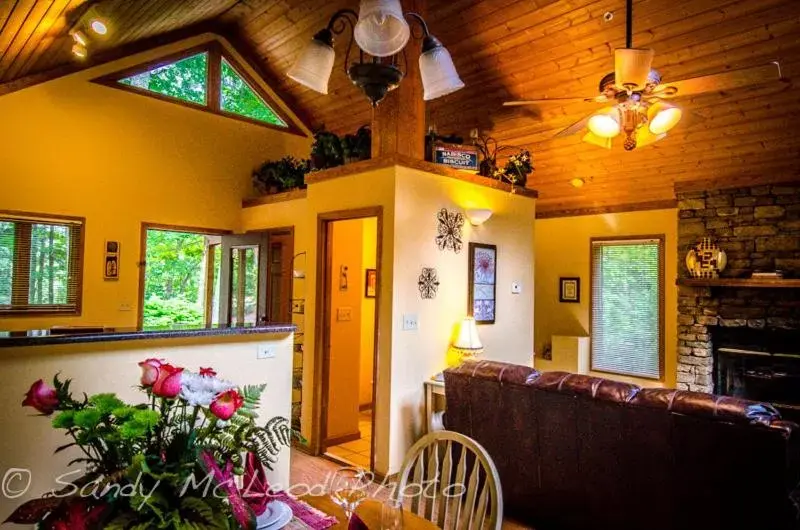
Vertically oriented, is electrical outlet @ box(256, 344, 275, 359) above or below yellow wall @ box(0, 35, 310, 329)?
below

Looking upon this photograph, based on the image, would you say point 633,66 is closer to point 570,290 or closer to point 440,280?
point 440,280

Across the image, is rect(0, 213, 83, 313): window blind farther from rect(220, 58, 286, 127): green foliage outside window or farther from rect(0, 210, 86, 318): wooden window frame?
rect(220, 58, 286, 127): green foliage outside window

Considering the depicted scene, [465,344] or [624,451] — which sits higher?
[465,344]

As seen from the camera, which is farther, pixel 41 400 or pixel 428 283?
pixel 428 283

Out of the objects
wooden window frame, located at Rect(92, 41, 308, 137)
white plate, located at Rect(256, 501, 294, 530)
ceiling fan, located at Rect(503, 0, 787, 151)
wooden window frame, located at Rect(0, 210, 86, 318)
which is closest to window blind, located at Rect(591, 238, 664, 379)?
ceiling fan, located at Rect(503, 0, 787, 151)

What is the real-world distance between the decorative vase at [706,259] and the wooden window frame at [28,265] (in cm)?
614

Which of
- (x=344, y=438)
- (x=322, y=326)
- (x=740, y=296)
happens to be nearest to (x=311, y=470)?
(x=344, y=438)

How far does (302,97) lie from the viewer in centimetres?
657

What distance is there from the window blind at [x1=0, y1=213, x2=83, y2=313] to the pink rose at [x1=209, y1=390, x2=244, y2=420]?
4752 mm

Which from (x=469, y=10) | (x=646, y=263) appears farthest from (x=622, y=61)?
(x=646, y=263)

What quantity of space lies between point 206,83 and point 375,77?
4975 millimetres

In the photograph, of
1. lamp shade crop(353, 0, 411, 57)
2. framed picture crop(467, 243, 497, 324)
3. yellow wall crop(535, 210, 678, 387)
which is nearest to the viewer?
lamp shade crop(353, 0, 411, 57)

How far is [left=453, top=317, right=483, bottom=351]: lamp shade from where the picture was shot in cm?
423

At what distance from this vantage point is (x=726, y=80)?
2.75 m
